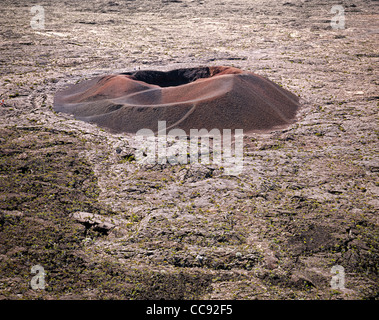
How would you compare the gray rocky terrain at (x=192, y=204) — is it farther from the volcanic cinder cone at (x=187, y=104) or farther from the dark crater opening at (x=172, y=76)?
the dark crater opening at (x=172, y=76)

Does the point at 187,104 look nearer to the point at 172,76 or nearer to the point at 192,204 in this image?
the point at 172,76

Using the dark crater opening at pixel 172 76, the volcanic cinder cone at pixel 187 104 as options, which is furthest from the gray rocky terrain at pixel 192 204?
the dark crater opening at pixel 172 76

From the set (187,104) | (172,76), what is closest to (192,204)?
(187,104)

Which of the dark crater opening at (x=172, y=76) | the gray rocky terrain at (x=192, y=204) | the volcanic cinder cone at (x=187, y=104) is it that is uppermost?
the dark crater opening at (x=172, y=76)

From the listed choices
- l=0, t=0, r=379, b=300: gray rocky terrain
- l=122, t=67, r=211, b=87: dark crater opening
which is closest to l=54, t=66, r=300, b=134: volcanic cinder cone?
l=0, t=0, r=379, b=300: gray rocky terrain

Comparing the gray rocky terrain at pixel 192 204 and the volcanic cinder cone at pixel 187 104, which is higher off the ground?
the volcanic cinder cone at pixel 187 104
